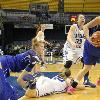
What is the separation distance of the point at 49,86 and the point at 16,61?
3.04 m

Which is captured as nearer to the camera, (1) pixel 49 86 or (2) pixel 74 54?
(1) pixel 49 86

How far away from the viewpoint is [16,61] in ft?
8.56

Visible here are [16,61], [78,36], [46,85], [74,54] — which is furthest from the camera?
[74,54]

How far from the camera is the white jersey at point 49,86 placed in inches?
216

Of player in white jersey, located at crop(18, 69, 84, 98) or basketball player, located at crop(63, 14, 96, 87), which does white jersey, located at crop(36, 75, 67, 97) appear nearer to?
player in white jersey, located at crop(18, 69, 84, 98)

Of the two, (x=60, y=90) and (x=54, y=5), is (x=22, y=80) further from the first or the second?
(x=54, y=5)

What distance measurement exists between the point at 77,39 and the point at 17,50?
25.4ft

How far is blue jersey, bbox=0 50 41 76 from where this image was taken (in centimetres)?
246

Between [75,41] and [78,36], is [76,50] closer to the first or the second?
[75,41]

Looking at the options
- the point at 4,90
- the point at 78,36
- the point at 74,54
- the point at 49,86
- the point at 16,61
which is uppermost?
the point at 78,36

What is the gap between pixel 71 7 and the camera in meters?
16.3

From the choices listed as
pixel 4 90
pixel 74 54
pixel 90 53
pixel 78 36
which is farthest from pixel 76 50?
pixel 4 90

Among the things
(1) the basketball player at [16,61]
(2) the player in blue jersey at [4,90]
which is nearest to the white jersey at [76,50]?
(1) the basketball player at [16,61]

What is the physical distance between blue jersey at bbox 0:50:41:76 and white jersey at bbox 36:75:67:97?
2547 mm
